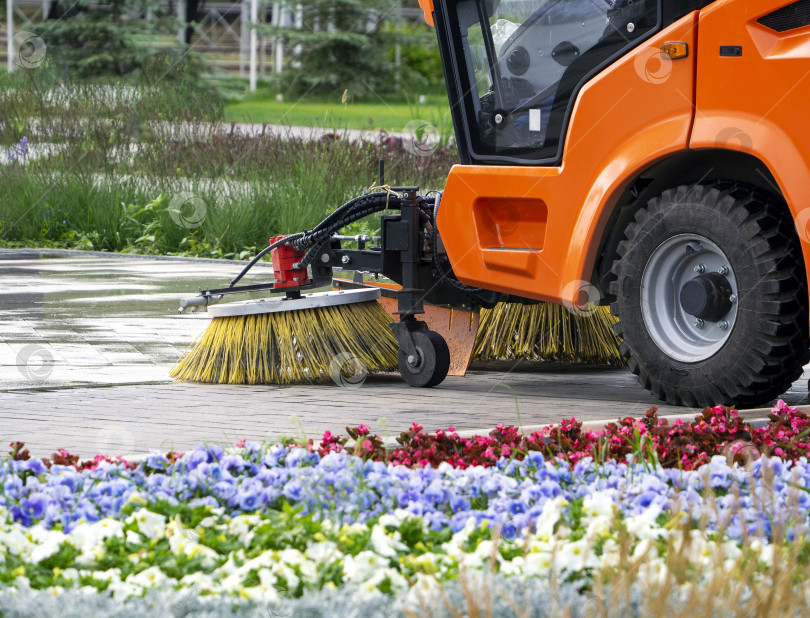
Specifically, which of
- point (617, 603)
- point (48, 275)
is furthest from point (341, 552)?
point (48, 275)

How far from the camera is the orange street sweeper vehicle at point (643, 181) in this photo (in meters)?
4.70

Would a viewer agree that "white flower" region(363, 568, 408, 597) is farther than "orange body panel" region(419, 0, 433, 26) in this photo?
No

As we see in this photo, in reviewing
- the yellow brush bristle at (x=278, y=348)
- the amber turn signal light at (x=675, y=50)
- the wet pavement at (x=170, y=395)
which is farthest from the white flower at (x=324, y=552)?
the yellow brush bristle at (x=278, y=348)

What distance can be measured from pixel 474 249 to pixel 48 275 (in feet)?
17.3

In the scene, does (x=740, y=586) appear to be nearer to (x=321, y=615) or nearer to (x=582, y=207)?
(x=321, y=615)

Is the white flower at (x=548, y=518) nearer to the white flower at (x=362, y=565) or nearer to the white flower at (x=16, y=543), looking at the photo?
the white flower at (x=362, y=565)

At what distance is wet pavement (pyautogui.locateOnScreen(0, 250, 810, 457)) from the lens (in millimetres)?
4516

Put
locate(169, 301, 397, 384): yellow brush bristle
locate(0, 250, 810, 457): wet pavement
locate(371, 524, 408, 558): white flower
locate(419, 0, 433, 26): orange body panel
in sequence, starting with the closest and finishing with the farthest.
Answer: locate(371, 524, 408, 558): white flower, locate(0, 250, 810, 457): wet pavement, locate(169, 301, 397, 384): yellow brush bristle, locate(419, 0, 433, 26): orange body panel

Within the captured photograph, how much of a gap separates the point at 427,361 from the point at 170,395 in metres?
1.18

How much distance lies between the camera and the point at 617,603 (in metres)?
2.10

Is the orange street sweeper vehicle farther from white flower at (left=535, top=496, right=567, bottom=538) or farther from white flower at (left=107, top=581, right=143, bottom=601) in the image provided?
white flower at (left=107, top=581, right=143, bottom=601)

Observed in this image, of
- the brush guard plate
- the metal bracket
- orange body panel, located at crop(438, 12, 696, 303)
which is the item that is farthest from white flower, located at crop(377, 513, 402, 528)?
the brush guard plate

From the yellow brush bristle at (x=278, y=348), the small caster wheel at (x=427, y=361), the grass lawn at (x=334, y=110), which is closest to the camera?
the small caster wheel at (x=427, y=361)

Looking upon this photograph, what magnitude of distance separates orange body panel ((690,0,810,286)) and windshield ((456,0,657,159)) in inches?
17.6
